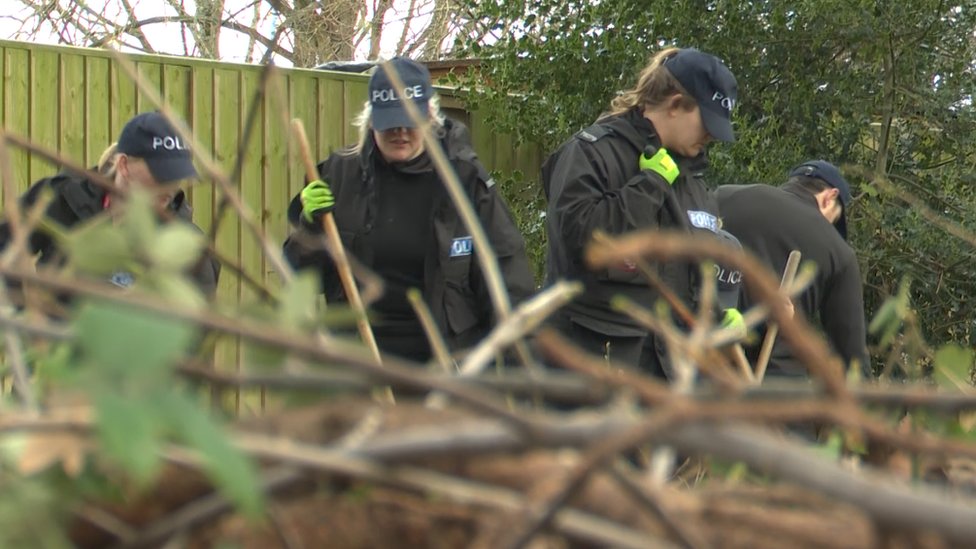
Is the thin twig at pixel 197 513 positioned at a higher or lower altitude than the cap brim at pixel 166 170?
lower

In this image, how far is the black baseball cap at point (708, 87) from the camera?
3338 millimetres

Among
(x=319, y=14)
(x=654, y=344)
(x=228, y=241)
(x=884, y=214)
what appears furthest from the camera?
(x=319, y=14)

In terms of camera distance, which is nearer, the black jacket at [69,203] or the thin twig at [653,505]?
the thin twig at [653,505]

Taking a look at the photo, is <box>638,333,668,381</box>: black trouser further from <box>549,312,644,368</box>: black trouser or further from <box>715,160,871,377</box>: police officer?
<box>715,160,871,377</box>: police officer

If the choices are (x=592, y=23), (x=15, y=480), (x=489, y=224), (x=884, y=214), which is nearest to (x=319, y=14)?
(x=592, y=23)

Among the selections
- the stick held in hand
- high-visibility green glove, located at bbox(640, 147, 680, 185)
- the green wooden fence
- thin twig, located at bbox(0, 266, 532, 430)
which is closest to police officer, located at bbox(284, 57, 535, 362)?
high-visibility green glove, located at bbox(640, 147, 680, 185)

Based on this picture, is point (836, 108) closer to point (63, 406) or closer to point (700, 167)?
point (700, 167)

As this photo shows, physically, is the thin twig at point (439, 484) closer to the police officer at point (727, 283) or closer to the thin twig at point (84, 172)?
the thin twig at point (84, 172)

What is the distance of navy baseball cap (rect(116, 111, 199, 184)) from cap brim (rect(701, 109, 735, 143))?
4.27ft

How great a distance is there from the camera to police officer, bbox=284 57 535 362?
3.38 m

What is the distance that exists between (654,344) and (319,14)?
10.2 metres

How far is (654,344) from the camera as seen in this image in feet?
11.3

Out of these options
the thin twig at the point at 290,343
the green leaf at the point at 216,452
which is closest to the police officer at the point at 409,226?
the thin twig at the point at 290,343

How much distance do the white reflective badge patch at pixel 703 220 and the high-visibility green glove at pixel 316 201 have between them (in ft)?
3.10
